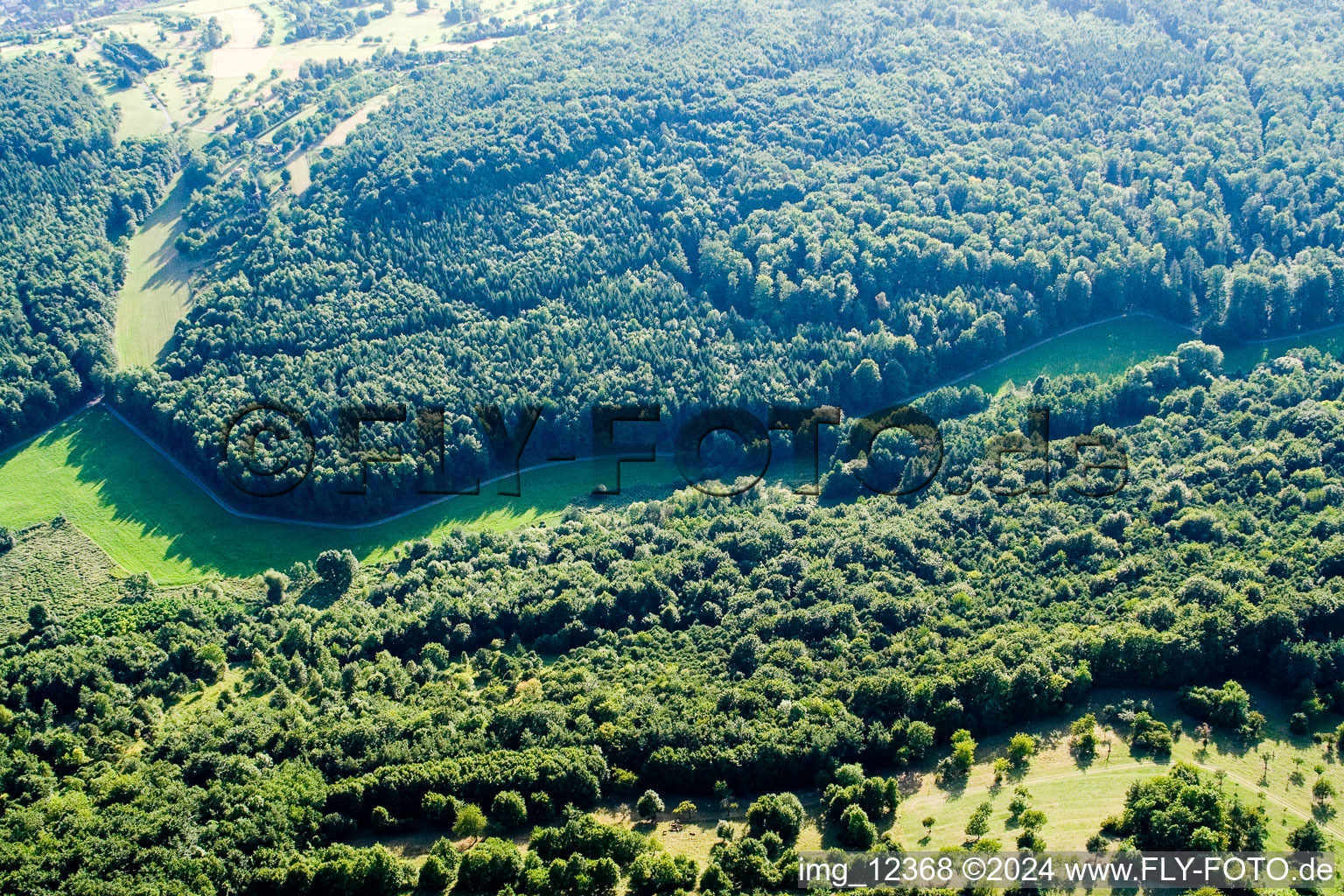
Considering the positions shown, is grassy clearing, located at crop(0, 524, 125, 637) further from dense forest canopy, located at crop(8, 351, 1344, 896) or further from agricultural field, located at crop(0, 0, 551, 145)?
agricultural field, located at crop(0, 0, 551, 145)

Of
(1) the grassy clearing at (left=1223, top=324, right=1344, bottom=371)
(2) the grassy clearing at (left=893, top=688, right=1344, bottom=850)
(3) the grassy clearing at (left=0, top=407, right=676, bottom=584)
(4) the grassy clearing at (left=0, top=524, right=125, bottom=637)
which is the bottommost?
(2) the grassy clearing at (left=893, top=688, right=1344, bottom=850)

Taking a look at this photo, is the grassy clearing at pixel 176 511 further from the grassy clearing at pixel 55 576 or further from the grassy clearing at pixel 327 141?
the grassy clearing at pixel 327 141

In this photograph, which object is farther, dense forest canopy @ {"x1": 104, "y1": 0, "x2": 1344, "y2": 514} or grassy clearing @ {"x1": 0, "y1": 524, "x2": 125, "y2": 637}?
dense forest canopy @ {"x1": 104, "y1": 0, "x2": 1344, "y2": 514}

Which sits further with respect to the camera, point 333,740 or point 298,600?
point 298,600

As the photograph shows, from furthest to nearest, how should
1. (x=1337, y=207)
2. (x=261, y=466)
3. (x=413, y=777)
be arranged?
(x=1337, y=207) < (x=261, y=466) < (x=413, y=777)

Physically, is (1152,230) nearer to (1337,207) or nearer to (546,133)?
(1337,207)

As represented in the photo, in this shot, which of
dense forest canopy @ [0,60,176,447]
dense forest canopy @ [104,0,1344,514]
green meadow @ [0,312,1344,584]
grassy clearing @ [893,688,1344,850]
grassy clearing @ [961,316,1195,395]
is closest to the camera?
grassy clearing @ [893,688,1344,850]

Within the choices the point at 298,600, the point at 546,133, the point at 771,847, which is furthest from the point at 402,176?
the point at 771,847

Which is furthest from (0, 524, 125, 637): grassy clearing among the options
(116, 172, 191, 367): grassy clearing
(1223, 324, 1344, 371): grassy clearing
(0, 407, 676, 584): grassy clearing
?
(1223, 324, 1344, 371): grassy clearing
